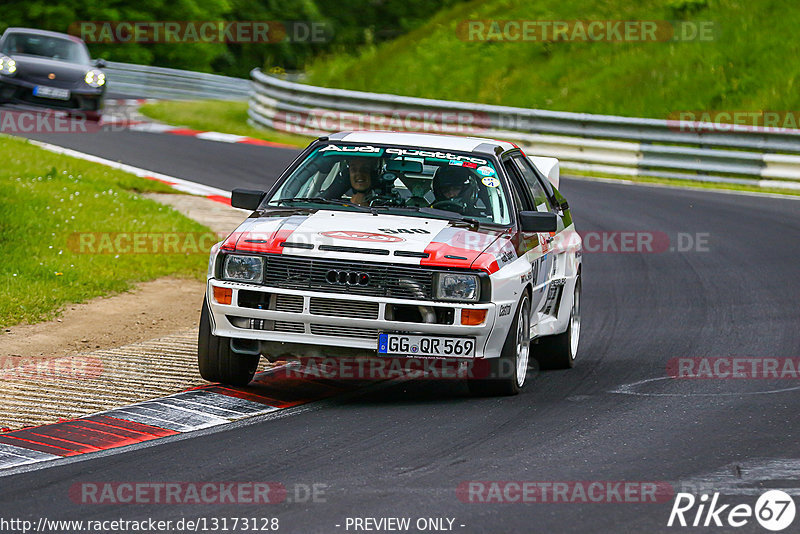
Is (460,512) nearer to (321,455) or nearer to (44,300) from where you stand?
(321,455)

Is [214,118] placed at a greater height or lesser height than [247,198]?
greater

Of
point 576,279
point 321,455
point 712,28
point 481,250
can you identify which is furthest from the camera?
point 712,28

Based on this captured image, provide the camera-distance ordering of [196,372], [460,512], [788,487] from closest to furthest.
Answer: [460,512] → [788,487] → [196,372]

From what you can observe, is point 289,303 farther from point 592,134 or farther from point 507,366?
point 592,134

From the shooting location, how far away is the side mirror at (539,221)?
28.8ft

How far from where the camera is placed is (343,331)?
7.93 metres

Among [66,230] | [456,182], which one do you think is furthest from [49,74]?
[456,182]

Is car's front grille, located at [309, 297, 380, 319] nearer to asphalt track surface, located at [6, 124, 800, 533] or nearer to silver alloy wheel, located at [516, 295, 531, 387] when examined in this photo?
asphalt track surface, located at [6, 124, 800, 533]

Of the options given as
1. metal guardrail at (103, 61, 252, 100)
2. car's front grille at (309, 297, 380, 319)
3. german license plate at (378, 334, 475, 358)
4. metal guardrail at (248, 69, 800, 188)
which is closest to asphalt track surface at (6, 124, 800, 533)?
german license plate at (378, 334, 475, 358)

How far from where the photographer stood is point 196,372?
9094mm

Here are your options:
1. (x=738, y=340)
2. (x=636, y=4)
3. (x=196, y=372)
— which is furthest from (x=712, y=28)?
(x=196, y=372)

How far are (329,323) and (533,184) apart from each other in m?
2.70

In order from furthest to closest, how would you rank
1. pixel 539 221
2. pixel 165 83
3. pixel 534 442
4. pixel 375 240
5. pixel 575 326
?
1. pixel 165 83
2. pixel 575 326
3. pixel 539 221
4. pixel 375 240
5. pixel 534 442

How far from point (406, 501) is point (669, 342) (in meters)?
5.27
